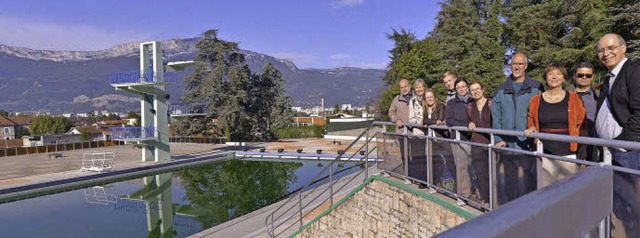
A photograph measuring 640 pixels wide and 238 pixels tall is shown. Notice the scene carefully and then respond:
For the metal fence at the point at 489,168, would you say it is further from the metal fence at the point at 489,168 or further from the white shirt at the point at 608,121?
the white shirt at the point at 608,121

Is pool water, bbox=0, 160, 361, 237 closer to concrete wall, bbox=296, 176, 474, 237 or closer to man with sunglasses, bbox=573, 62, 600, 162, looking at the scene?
concrete wall, bbox=296, 176, 474, 237

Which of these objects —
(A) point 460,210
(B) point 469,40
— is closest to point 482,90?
(A) point 460,210

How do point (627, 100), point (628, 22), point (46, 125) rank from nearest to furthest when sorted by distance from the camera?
point (627, 100)
point (628, 22)
point (46, 125)

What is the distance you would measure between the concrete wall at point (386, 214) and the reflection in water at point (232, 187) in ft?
15.9

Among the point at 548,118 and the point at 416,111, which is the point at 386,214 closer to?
the point at 416,111

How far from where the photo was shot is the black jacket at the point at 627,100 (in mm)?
3084

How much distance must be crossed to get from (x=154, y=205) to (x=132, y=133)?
8.97 m

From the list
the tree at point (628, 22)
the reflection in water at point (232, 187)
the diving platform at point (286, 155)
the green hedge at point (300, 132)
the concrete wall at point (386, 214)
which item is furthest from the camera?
the green hedge at point (300, 132)

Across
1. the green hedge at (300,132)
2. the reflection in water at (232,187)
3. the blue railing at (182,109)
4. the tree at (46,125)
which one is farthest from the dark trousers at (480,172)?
the tree at (46,125)

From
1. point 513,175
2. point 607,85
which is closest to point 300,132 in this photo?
point 513,175

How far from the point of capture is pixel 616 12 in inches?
828

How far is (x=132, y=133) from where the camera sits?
23.0 m

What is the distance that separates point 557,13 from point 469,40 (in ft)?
19.9

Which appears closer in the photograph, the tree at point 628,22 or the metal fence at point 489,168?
the metal fence at point 489,168
